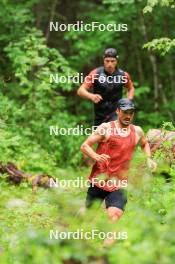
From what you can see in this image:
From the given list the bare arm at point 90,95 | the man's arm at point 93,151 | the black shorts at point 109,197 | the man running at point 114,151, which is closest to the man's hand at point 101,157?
the man's arm at point 93,151

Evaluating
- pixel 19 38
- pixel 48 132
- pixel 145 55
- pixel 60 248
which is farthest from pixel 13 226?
pixel 145 55

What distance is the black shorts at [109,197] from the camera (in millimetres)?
8156

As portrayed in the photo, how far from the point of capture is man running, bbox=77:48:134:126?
11.1 metres

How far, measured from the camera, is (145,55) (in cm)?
2206

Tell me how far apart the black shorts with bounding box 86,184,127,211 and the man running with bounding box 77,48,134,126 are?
2754 millimetres

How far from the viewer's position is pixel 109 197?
831cm

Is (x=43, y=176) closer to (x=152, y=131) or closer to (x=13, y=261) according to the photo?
(x=152, y=131)

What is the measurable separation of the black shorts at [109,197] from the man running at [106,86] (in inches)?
108

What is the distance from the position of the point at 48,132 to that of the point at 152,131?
4.36 meters

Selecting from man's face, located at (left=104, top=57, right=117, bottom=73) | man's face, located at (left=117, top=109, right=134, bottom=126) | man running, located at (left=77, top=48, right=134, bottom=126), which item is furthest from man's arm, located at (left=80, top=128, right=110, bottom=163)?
man's face, located at (left=104, top=57, right=117, bottom=73)

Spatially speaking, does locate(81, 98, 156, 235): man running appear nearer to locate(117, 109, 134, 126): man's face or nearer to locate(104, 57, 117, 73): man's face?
A: locate(117, 109, 134, 126): man's face

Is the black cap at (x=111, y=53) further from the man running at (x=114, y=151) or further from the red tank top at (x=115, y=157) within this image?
the red tank top at (x=115, y=157)

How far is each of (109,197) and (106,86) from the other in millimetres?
3299

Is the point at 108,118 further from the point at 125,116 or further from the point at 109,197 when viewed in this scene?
the point at 109,197
